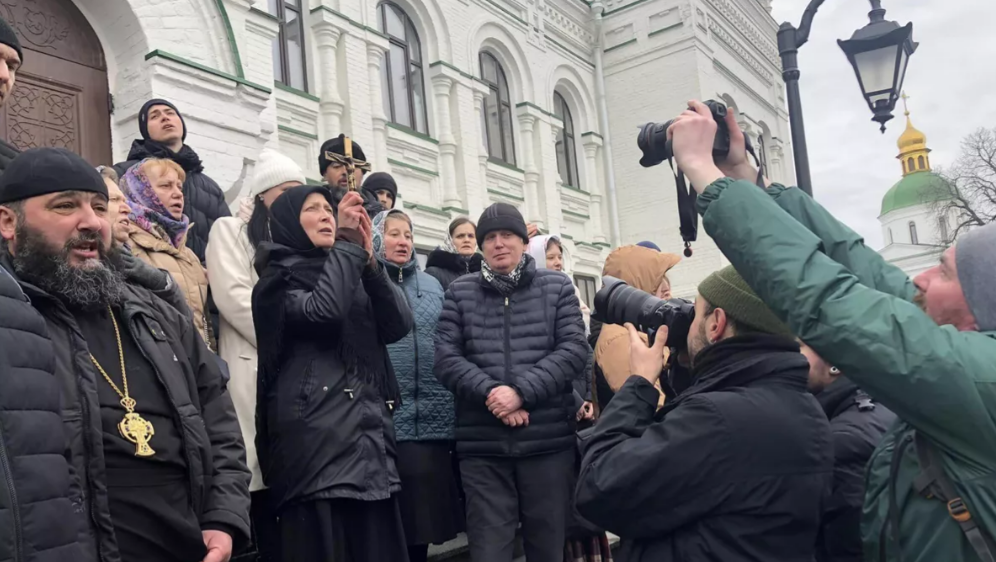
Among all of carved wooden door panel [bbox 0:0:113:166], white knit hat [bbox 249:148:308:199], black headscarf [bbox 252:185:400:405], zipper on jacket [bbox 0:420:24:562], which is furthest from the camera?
carved wooden door panel [bbox 0:0:113:166]

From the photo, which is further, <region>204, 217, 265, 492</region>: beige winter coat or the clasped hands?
the clasped hands

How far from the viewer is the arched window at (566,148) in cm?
1573

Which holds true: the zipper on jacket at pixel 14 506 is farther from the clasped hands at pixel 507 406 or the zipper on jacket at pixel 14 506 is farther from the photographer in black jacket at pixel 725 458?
the clasped hands at pixel 507 406

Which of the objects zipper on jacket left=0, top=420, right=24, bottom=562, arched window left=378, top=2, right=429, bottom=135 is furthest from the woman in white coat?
arched window left=378, top=2, right=429, bottom=135

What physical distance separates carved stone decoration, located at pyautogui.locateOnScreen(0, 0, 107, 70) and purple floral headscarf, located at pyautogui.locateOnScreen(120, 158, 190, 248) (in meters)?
2.80

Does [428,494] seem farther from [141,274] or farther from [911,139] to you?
[911,139]

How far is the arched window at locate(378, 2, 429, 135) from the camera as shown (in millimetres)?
11508

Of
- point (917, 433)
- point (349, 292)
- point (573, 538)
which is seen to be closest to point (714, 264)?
point (573, 538)

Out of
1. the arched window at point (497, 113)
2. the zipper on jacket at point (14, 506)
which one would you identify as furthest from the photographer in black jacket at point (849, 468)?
the arched window at point (497, 113)

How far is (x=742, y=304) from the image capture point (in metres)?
2.07

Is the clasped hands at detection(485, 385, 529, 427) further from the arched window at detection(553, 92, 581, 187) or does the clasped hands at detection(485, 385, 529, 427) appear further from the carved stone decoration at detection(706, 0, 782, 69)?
the carved stone decoration at detection(706, 0, 782, 69)

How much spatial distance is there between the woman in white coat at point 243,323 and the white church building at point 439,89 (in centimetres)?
292

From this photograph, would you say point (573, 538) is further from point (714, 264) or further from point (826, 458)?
point (714, 264)

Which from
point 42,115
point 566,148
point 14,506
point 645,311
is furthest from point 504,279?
point 566,148
